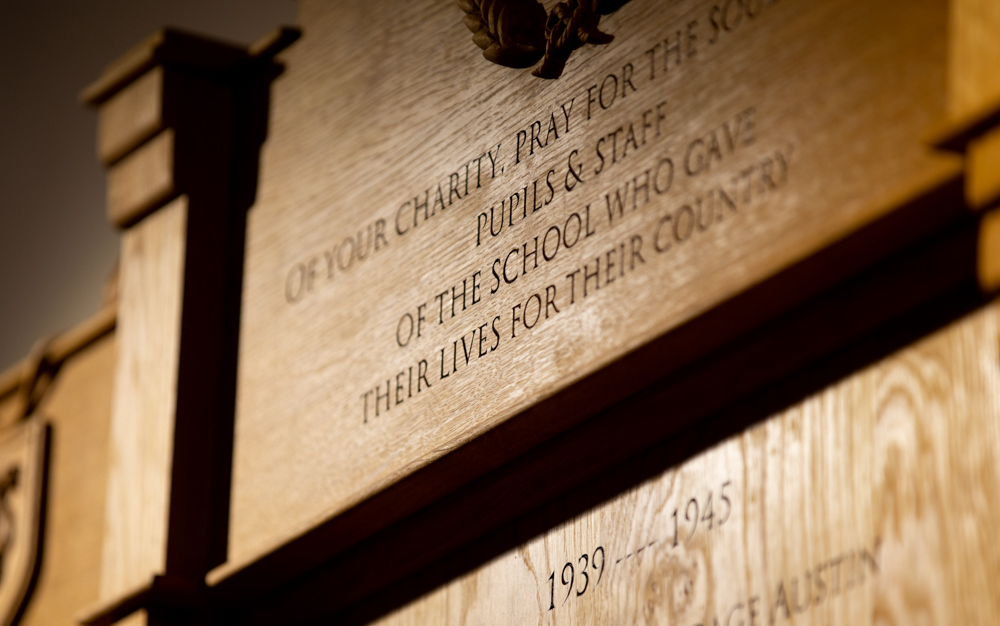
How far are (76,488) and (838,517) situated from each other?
1470 millimetres

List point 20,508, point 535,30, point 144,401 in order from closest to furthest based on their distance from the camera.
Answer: point 535,30 < point 144,401 < point 20,508

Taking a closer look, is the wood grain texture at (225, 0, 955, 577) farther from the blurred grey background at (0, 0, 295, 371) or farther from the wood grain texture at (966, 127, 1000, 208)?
the blurred grey background at (0, 0, 295, 371)

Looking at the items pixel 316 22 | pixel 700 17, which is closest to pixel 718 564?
pixel 700 17

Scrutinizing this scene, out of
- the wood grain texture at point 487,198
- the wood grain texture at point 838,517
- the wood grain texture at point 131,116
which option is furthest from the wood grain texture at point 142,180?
the wood grain texture at point 838,517

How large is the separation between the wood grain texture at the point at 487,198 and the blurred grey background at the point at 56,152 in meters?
1.11

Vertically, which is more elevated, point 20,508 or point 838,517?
point 20,508

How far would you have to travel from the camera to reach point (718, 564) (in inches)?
57.3

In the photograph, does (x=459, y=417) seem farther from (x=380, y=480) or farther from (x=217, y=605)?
(x=217, y=605)

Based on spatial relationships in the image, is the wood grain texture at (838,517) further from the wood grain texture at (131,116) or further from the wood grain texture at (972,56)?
the wood grain texture at (131,116)

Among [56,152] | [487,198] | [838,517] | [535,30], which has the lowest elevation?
[838,517]

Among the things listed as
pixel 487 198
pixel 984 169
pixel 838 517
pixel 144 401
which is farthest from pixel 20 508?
pixel 984 169

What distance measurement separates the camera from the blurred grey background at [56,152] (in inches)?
128

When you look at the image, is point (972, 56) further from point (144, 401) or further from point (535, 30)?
point (144, 401)

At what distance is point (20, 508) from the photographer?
251 cm
